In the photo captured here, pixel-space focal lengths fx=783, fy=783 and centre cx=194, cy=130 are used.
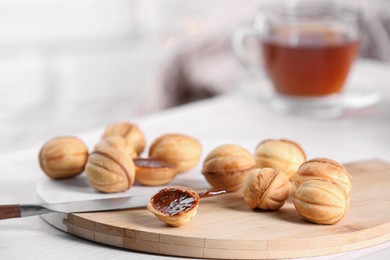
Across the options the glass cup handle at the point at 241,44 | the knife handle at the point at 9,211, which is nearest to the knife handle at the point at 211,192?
the knife handle at the point at 9,211

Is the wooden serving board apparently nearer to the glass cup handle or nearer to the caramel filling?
the caramel filling

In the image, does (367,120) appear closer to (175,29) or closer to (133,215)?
(133,215)

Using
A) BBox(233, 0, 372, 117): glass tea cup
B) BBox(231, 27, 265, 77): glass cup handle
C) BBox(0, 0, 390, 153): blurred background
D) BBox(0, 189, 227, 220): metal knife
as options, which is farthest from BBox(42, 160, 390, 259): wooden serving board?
BBox(0, 0, 390, 153): blurred background

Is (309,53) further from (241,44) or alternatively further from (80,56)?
(80,56)

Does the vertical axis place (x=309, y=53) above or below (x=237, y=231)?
above

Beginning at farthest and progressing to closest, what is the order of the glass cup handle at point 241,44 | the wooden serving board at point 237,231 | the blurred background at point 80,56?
the blurred background at point 80,56 → the glass cup handle at point 241,44 → the wooden serving board at point 237,231

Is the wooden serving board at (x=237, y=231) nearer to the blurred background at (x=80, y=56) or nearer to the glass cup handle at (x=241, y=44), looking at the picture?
the glass cup handle at (x=241, y=44)

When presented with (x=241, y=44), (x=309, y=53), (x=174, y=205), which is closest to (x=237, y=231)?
(x=174, y=205)

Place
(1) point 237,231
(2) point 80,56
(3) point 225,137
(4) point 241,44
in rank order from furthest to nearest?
(2) point 80,56 < (4) point 241,44 < (3) point 225,137 < (1) point 237,231
